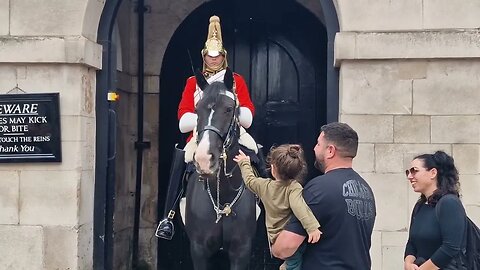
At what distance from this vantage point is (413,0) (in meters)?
6.47

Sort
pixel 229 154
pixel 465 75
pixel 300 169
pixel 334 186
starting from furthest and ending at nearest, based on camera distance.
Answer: pixel 465 75, pixel 229 154, pixel 300 169, pixel 334 186

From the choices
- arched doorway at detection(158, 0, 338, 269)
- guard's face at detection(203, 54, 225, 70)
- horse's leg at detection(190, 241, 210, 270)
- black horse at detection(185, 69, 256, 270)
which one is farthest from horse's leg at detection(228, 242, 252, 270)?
arched doorway at detection(158, 0, 338, 269)

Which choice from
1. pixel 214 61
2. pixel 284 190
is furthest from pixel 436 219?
pixel 214 61

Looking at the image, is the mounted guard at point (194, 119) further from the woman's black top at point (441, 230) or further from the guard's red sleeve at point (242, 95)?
the woman's black top at point (441, 230)

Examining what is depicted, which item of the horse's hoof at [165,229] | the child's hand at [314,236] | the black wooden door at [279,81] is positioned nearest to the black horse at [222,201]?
the horse's hoof at [165,229]

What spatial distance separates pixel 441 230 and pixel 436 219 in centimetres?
8

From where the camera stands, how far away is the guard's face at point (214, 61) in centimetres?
649

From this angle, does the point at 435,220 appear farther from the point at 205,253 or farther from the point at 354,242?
the point at 205,253

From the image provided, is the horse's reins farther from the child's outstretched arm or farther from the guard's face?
the guard's face

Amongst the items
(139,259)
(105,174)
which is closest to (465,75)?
(105,174)

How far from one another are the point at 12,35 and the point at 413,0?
3.69 m

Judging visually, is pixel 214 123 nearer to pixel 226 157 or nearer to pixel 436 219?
pixel 226 157

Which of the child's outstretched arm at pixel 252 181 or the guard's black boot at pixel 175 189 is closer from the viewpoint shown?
the child's outstretched arm at pixel 252 181

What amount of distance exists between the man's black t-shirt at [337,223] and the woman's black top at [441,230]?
56cm
